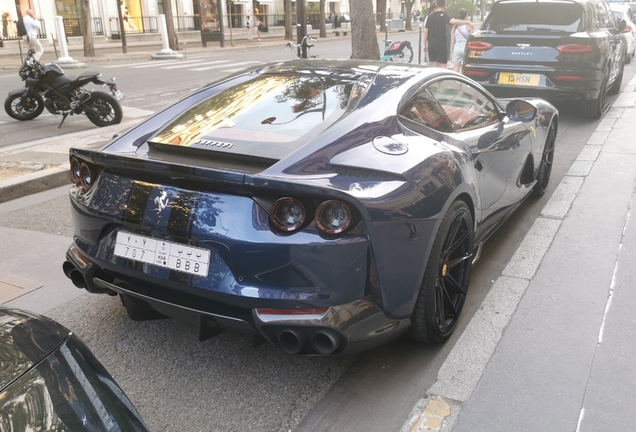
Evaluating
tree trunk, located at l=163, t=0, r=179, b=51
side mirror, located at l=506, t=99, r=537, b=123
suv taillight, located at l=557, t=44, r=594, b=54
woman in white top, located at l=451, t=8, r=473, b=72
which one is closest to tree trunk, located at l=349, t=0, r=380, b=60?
woman in white top, located at l=451, t=8, r=473, b=72

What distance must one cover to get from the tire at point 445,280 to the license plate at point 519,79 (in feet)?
19.9

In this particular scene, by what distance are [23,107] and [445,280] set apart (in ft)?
30.5

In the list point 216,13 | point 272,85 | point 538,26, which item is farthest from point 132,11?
point 272,85

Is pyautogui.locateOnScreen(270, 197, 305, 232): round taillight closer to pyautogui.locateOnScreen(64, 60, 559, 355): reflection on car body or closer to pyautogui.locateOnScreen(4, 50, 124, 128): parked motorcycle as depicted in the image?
pyautogui.locateOnScreen(64, 60, 559, 355): reflection on car body

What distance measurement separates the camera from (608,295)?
4016 mm

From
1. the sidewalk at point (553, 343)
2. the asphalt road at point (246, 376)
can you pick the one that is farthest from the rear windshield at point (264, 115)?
the sidewalk at point (553, 343)

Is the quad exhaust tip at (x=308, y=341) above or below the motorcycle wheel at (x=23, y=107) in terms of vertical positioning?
above

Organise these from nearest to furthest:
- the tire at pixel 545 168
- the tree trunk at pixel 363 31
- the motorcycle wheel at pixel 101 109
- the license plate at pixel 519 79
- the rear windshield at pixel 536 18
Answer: the tire at pixel 545 168 → the license plate at pixel 519 79 → the rear windshield at pixel 536 18 → the motorcycle wheel at pixel 101 109 → the tree trunk at pixel 363 31

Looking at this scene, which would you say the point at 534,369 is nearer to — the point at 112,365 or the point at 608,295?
the point at 608,295

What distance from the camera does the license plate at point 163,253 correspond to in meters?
2.78

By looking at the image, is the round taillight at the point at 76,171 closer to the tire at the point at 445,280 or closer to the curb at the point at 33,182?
the tire at the point at 445,280

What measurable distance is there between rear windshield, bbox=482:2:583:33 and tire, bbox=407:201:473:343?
6.58m

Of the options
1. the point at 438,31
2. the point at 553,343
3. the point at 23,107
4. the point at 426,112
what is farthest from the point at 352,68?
the point at 438,31

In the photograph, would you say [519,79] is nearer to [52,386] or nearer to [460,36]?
[460,36]
